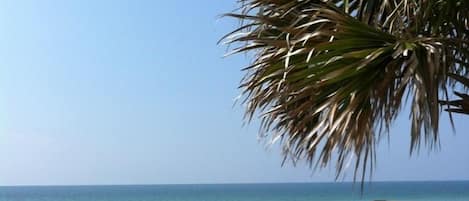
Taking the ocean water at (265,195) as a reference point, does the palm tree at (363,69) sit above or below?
above

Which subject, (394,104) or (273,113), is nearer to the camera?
(394,104)

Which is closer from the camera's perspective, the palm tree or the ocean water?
the palm tree

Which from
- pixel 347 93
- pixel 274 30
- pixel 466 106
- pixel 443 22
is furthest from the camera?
pixel 274 30

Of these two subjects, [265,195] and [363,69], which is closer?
[363,69]

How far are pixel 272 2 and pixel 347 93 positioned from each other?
1.26 metres

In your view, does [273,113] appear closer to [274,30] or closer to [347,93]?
[274,30]

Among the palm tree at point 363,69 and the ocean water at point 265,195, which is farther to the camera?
the ocean water at point 265,195

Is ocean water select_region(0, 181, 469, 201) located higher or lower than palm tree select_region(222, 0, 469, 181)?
lower

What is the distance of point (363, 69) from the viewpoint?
3.57 meters

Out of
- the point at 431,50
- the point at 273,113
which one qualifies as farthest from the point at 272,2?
the point at 431,50

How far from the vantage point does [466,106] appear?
13.1ft

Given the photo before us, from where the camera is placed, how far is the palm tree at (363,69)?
3516 millimetres

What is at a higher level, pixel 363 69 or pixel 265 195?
pixel 363 69

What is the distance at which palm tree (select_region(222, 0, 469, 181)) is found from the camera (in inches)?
138
